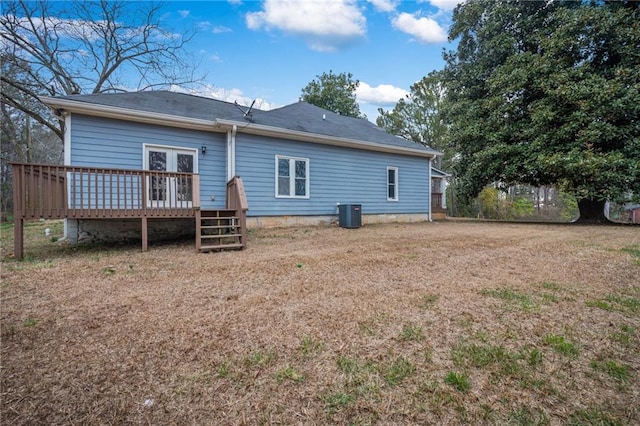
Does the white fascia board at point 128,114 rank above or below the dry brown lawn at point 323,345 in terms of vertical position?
above

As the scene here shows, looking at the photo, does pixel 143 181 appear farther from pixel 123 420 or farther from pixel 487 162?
pixel 487 162

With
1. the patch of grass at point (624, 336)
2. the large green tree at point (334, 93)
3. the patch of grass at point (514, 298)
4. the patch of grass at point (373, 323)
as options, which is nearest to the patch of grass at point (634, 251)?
the patch of grass at point (514, 298)

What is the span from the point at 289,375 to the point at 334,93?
2362 cm

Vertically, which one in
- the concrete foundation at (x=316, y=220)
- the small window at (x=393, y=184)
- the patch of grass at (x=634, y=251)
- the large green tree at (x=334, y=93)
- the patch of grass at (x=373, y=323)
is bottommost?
the patch of grass at (x=373, y=323)

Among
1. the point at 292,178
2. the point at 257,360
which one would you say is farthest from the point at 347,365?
the point at 292,178

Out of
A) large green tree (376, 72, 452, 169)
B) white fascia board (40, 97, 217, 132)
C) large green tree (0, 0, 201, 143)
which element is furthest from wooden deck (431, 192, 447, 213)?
large green tree (0, 0, 201, 143)

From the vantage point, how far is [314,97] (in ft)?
75.5

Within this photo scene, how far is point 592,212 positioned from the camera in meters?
11.2

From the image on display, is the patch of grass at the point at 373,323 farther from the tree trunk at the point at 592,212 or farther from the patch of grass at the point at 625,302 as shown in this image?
the tree trunk at the point at 592,212

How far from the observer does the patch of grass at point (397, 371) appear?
1.74 meters

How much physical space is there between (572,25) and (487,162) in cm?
490

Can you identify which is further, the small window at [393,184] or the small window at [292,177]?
the small window at [393,184]

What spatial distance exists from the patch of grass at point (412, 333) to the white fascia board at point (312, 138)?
23.1 feet

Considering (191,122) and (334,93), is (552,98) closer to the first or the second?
(191,122)
